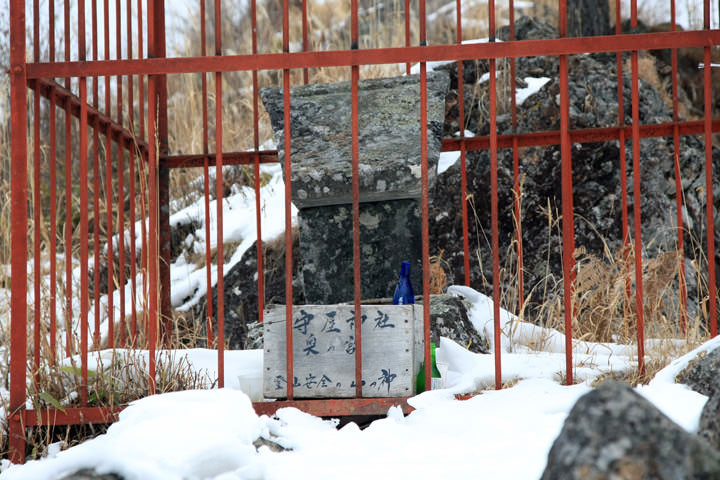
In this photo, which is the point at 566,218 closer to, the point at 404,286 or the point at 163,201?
the point at 404,286

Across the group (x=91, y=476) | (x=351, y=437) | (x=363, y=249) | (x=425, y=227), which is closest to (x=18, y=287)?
(x=91, y=476)

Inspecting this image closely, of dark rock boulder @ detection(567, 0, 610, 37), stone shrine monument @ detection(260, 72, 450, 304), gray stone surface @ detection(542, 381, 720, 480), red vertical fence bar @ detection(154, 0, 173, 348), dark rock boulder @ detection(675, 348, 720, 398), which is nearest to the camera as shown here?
gray stone surface @ detection(542, 381, 720, 480)

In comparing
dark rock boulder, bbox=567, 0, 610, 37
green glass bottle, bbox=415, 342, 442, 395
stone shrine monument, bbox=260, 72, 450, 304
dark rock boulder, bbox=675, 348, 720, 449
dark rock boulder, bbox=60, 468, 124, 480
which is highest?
dark rock boulder, bbox=567, 0, 610, 37

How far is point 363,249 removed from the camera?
374cm

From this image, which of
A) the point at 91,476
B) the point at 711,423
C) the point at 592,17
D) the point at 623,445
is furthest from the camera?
the point at 592,17

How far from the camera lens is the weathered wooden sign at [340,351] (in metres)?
2.72

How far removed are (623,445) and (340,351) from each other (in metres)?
1.32

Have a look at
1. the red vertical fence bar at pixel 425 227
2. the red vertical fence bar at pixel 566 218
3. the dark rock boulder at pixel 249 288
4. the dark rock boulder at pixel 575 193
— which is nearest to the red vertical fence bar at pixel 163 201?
the dark rock boulder at pixel 249 288

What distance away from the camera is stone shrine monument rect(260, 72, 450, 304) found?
142 inches

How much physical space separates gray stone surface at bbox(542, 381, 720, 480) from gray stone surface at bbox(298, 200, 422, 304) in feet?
6.74

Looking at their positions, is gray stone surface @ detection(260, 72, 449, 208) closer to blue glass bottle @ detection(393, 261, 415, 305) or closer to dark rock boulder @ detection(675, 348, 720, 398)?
blue glass bottle @ detection(393, 261, 415, 305)

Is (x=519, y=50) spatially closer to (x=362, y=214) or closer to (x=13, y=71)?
(x=362, y=214)

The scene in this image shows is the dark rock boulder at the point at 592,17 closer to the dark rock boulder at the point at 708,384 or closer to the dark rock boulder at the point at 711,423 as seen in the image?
the dark rock boulder at the point at 708,384

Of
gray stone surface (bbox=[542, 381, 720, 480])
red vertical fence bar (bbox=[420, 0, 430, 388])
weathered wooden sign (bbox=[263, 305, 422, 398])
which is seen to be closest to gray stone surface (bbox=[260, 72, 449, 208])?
red vertical fence bar (bbox=[420, 0, 430, 388])
